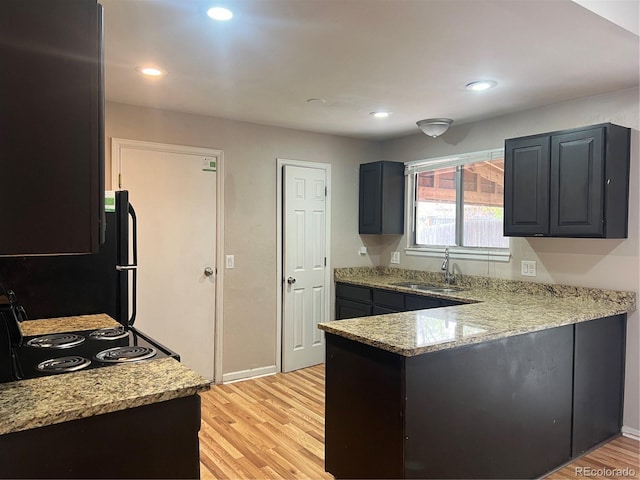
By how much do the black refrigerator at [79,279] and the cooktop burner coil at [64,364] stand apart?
78 cm

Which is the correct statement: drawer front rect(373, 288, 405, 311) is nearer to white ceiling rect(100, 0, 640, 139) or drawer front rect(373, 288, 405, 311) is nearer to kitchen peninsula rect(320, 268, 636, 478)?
kitchen peninsula rect(320, 268, 636, 478)

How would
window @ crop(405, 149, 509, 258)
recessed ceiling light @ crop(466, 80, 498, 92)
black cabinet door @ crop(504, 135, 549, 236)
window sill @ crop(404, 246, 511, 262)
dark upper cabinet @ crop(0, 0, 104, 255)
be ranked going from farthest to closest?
1. window @ crop(405, 149, 509, 258)
2. window sill @ crop(404, 246, 511, 262)
3. black cabinet door @ crop(504, 135, 549, 236)
4. recessed ceiling light @ crop(466, 80, 498, 92)
5. dark upper cabinet @ crop(0, 0, 104, 255)

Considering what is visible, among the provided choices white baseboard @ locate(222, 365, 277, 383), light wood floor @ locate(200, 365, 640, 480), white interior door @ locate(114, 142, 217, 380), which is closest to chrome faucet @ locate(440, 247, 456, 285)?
light wood floor @ locate(200, 365, 640, 480)

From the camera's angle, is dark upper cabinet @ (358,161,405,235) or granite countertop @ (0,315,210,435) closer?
granite countertop @ (0,315,210,435)

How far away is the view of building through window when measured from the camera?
399cm

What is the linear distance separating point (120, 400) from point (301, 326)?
3416 millimetres

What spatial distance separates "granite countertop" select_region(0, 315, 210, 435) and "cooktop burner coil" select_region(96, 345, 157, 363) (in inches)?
2.4

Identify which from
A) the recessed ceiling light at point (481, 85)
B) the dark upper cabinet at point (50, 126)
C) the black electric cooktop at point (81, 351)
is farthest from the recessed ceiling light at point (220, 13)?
the recessed ceiling light at point (481, 85)

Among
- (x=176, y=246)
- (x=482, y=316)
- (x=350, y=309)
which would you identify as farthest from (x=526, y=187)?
(x=176, y=246)

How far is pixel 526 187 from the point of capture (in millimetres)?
3361

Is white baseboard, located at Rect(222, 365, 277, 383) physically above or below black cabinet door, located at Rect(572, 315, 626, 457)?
below

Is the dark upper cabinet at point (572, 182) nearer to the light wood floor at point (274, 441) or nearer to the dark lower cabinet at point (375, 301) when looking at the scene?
the dark lower cabinet at point (375, 301)

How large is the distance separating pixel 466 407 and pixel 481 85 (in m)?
2.03

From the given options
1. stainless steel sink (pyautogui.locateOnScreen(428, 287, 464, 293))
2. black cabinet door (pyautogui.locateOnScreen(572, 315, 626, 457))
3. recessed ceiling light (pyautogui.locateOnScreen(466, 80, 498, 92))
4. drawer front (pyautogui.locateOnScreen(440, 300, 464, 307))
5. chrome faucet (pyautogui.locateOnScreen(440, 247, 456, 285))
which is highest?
recessed ceiling light (pyautogui.locateOnScreen(466, 80, 498, 92))
